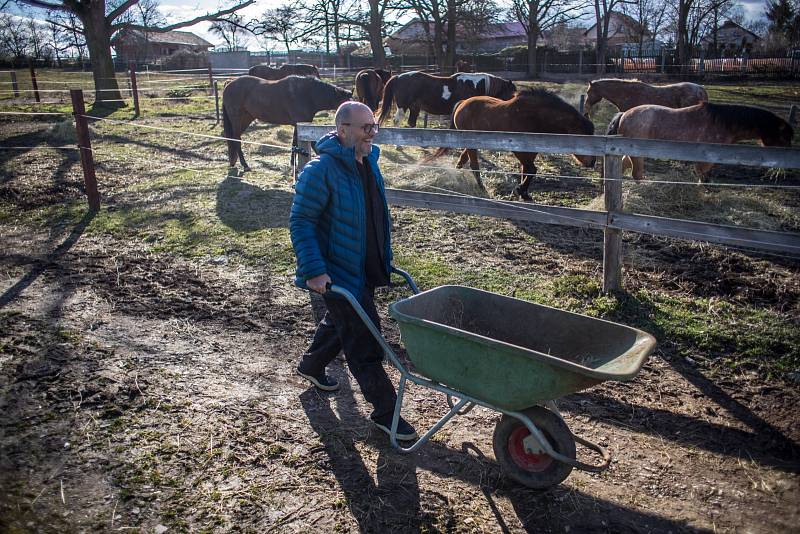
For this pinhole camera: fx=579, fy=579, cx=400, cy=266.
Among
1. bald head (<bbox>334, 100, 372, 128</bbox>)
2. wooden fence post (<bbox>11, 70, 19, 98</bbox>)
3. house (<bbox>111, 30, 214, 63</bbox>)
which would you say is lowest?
bald head (<bbox>334, 100, 372, 128</bbox>)

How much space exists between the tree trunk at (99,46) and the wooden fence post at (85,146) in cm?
1421

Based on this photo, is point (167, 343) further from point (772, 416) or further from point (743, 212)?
point (743, 212)

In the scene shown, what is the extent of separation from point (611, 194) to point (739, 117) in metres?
4.94

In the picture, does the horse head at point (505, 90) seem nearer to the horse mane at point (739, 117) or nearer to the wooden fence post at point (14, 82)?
the horse mane at point (739, 117)

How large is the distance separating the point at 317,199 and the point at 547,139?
2743 millimetres

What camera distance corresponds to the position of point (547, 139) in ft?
16.7

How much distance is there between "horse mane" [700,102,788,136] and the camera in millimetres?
8273

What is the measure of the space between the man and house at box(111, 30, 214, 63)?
46.9 metres

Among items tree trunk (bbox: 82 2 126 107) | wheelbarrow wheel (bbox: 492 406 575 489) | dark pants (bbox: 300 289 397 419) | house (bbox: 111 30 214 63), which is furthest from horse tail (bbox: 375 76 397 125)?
house (bbox: 111 30 214 63)

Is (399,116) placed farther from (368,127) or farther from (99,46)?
(99,46)

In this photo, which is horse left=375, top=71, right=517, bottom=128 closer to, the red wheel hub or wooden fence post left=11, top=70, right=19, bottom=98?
the red wheel hub

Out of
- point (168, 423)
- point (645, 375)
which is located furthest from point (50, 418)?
point (645, 375)

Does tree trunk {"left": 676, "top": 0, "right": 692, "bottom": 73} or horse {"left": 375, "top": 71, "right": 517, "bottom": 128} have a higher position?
tree trunk {"left": 676, "top": 0, "right": 692, "bottom": 73}

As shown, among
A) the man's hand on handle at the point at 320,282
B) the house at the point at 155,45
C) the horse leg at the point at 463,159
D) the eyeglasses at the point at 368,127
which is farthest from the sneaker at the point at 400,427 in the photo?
the house at the point at 155,45
